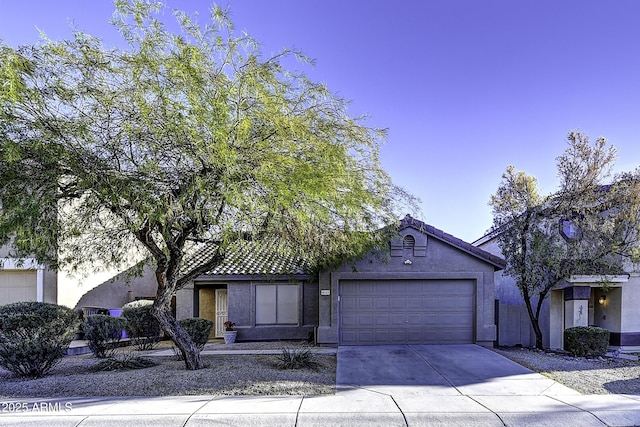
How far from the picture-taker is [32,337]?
9680mm

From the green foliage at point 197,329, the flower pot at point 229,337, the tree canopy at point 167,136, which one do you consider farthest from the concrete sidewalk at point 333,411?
the flower pot at point 229,337

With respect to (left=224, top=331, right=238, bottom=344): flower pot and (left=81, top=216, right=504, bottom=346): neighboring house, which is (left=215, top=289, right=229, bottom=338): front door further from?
(left=81, top=216, right=504, bottom=346): neighboring house

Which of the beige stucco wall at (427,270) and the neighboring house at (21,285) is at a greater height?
the beige stucco wall at (427,270)

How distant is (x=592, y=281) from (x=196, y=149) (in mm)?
14057

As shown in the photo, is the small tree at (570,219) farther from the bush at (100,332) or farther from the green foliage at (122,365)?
the bush at (100,332)

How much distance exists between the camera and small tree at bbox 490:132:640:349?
1389cm

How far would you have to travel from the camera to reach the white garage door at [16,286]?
16766 millimetres

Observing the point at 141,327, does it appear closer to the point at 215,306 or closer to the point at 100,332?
the point at 100,332

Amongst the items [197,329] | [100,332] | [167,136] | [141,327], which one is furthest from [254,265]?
[167,136]

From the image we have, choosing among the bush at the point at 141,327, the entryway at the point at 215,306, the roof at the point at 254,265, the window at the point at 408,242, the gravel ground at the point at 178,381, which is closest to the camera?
the gravel ground at the point at 178,381

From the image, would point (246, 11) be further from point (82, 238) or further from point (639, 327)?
point (639, 327)

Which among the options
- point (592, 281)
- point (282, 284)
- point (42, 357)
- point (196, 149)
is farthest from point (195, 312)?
point (592, 281)

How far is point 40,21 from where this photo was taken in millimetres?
7969

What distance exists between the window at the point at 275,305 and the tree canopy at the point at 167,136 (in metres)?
8.21
